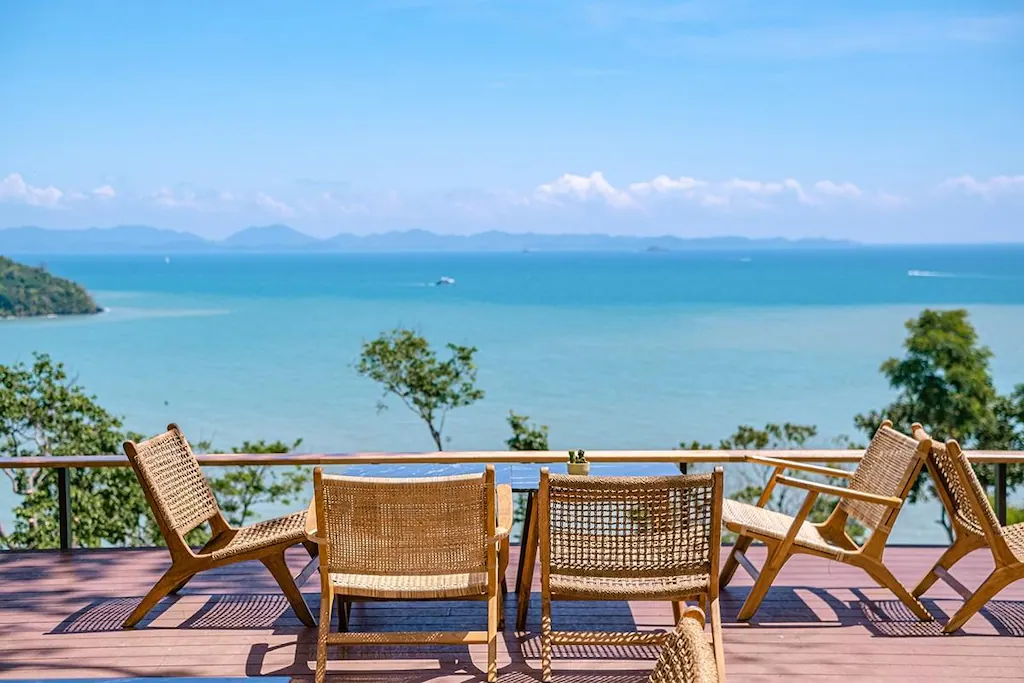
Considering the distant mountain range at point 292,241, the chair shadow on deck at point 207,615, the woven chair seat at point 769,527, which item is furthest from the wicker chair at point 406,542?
the distant mountain range at point 292,241

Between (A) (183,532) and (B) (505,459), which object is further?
(B) (505,459)

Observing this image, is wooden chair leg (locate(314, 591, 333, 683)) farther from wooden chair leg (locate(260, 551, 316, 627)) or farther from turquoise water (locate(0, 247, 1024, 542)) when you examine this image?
turquoise water (locate(0, 247, 1024, 542))

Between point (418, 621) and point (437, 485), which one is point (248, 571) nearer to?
point (418, 621)

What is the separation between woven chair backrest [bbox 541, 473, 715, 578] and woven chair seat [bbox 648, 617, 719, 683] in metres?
1.67

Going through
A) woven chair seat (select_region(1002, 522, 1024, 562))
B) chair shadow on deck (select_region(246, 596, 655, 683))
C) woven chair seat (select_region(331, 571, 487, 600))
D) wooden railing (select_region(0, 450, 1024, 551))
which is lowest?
chair shadow on deck (select_region(246, 596, 655, 683))

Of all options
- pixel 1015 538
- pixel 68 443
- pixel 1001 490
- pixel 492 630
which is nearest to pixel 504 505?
pixel 492 630

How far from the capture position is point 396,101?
4125 cm

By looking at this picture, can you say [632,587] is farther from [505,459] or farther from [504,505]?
[505,459]

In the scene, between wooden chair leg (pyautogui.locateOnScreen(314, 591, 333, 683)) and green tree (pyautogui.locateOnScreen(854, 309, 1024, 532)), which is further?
green tree (pyautogui.locateOnScreen(854, 309, 1024, 532))

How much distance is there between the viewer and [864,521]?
4.32 m

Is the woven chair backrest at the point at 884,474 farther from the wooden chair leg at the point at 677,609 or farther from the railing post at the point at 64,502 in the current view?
the railing post at the point at 64,502

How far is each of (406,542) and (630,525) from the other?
0.80 meters

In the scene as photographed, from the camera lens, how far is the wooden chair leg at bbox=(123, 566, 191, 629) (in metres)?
4.17

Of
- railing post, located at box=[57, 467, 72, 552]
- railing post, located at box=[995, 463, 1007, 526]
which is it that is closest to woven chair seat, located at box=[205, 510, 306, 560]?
railing post, located at box=[57, 467, 72, 552]
